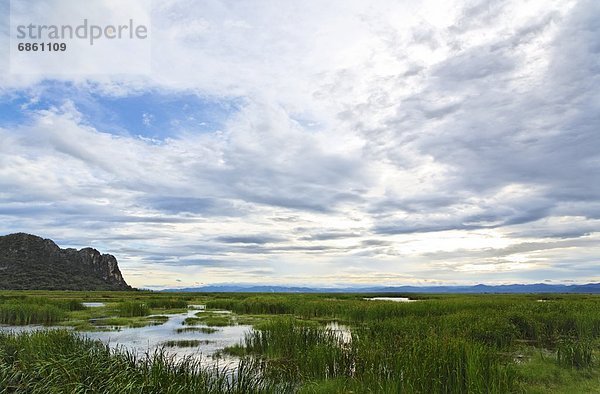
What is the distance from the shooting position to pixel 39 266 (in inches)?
5472

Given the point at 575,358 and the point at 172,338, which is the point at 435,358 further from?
the point at 172,338

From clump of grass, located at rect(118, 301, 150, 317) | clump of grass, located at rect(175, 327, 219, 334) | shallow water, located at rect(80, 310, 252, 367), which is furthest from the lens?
clump of grass, located at rect(118, 301, 150, 317)

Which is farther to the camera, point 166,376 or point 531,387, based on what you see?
point 531,387

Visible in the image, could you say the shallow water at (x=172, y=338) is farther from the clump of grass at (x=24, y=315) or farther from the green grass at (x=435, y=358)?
the clump of grass at (x=24, y=315)

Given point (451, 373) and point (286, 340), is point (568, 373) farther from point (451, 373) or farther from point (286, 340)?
point (286, 340)

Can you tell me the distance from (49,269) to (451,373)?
157 metres

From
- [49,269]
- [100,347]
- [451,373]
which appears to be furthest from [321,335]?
[49,269]

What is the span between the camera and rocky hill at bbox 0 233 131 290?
12044cm

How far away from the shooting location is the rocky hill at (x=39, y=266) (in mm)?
120438

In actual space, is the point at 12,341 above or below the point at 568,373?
above

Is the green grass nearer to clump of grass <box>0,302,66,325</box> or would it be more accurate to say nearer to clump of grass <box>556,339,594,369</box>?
clump of grass <box>556,339,594,369</box>

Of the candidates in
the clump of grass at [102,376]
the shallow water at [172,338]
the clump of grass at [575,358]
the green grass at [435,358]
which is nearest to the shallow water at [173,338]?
the shallow water at [172,338]

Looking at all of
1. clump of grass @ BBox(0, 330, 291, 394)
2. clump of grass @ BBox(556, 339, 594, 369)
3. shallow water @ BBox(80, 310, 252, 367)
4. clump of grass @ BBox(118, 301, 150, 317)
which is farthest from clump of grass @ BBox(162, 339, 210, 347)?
clump of grass @ BBox(118, 301, 150, 317)

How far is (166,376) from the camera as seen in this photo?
387 inches
